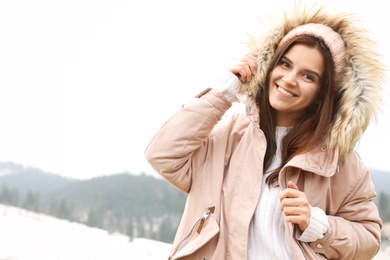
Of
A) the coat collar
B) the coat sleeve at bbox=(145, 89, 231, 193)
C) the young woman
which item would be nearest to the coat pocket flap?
the young woman

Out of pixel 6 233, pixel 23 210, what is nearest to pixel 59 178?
pixel 23 210

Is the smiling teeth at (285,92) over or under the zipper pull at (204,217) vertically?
over

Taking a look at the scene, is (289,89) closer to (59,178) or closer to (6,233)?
(6,233)

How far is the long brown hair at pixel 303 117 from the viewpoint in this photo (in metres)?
1.32

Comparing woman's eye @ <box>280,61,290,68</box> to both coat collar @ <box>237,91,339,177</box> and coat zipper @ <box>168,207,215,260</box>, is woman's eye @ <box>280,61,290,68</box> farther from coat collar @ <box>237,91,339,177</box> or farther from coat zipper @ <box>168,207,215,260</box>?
coat zipper @ <box>168,207,215,260</box>

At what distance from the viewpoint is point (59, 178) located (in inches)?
207

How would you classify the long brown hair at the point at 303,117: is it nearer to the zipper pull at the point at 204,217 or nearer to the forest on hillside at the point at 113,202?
the zipper pull at the point at 204,217

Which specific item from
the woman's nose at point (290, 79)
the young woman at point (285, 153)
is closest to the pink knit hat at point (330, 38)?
the young woman at point (285, 153)

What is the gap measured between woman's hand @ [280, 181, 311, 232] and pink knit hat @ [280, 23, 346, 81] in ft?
1.05

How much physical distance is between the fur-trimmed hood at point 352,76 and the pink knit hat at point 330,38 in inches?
0.6

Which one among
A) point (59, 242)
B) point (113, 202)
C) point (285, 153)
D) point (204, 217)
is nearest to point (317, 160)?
point (285, 153)

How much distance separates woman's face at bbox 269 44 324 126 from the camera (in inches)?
51.2

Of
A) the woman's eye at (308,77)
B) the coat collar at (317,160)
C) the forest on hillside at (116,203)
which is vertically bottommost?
the forest on hillside at (116,203)

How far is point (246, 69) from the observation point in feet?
4.53
